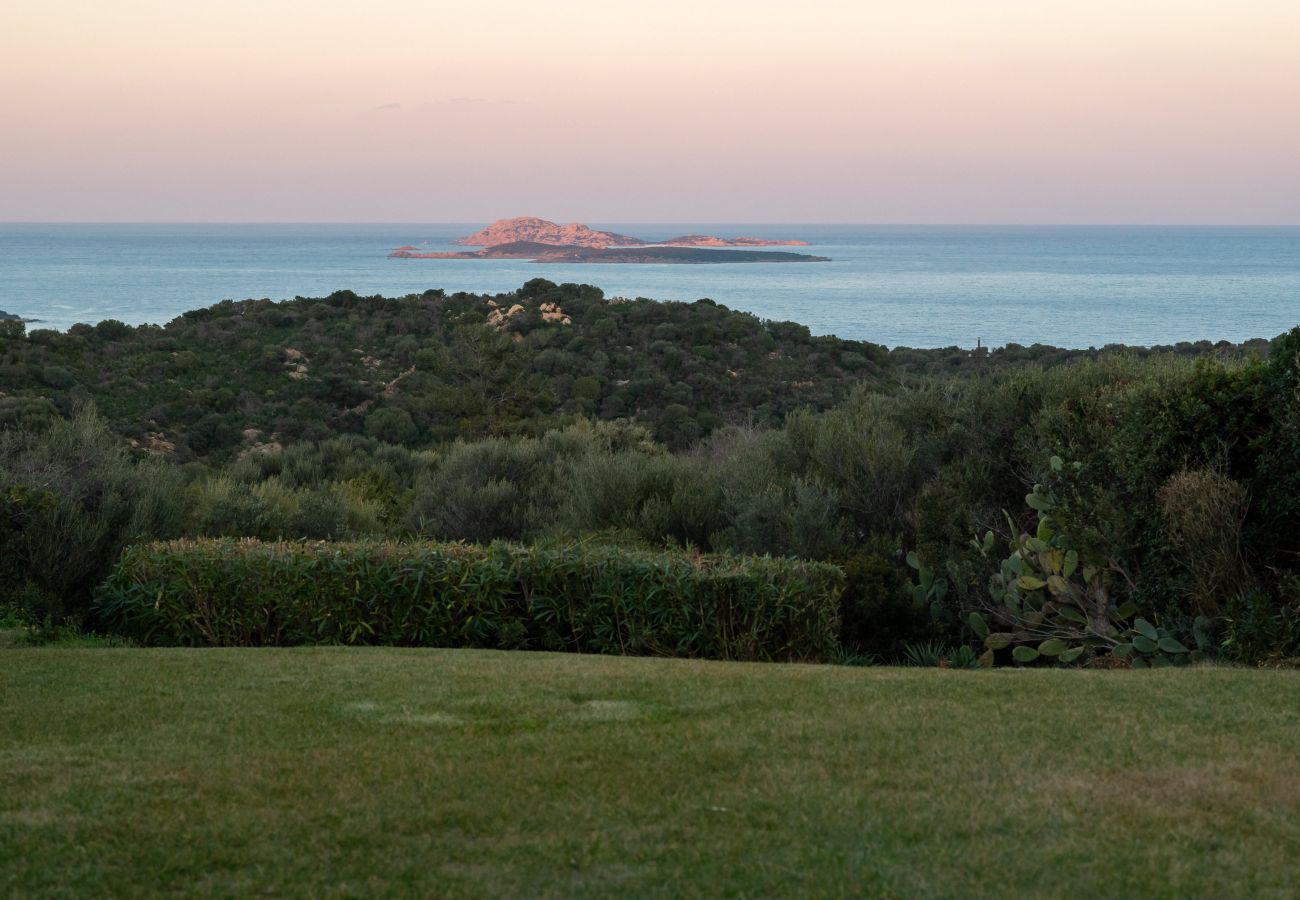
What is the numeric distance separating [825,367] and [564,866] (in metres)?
44.1

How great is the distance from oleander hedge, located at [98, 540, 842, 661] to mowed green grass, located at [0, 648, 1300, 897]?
164cm

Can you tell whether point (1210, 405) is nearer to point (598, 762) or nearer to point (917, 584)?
point (917, 584)

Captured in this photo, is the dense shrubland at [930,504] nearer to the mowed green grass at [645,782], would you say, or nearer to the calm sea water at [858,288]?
the mowed green grass at [645,782]

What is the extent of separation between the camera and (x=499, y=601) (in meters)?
9.23

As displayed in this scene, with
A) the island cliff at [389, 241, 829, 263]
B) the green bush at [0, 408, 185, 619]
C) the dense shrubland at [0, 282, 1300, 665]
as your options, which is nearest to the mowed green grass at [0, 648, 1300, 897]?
the dense shrubland at [0, 282, 1300, 665]

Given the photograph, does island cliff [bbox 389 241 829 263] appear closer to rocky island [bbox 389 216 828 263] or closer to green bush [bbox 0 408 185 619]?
rocky island [bbox 389 216 828 263]

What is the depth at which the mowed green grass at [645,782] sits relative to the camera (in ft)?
13.3

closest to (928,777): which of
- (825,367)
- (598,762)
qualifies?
(598,762)

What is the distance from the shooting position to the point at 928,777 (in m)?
5.04

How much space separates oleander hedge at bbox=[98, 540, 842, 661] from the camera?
29.3 ft

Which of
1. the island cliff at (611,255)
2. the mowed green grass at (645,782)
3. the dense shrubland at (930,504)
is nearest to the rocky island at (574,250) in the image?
the island cliff at (611,255)

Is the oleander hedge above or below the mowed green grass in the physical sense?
below

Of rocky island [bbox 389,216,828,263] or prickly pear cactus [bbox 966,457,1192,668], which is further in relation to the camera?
rocky island [bbox 389,216,828,263]

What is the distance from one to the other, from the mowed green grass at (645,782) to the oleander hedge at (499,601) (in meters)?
1.64
